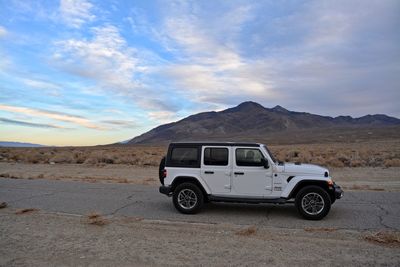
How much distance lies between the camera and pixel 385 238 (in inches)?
263

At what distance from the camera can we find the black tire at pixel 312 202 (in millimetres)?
8430

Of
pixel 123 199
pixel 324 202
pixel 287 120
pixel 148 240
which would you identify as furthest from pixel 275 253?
pixel 287 120

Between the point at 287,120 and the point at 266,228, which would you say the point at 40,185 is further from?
the point at 287,120

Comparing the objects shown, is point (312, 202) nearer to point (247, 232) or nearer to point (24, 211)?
point (247, 232)

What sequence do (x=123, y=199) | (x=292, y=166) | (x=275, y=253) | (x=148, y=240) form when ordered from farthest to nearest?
(x=123, y=199)
(x=292, y=166)
(x=148, y=240)
(x=275, y=253)

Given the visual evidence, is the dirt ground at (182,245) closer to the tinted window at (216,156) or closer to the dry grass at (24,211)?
the dry grass at (24,211)

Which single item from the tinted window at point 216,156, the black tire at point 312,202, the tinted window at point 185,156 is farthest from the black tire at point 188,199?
the black tire at point 312,202

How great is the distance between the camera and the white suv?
8.56 meters

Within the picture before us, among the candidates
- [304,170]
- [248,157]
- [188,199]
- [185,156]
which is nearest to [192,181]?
[188,199]

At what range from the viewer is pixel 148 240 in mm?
6824

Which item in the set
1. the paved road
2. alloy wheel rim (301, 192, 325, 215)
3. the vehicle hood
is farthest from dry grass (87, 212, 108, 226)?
alloy wheel rim (301, 192, 325, 215)

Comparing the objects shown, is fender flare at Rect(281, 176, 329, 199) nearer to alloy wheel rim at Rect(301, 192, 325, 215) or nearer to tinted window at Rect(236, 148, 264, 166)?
alloy wheel rim at Rect(301, 192, 325, 215)

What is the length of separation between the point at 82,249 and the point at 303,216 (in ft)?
16.1

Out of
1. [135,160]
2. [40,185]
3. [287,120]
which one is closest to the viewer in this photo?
[40,185]
